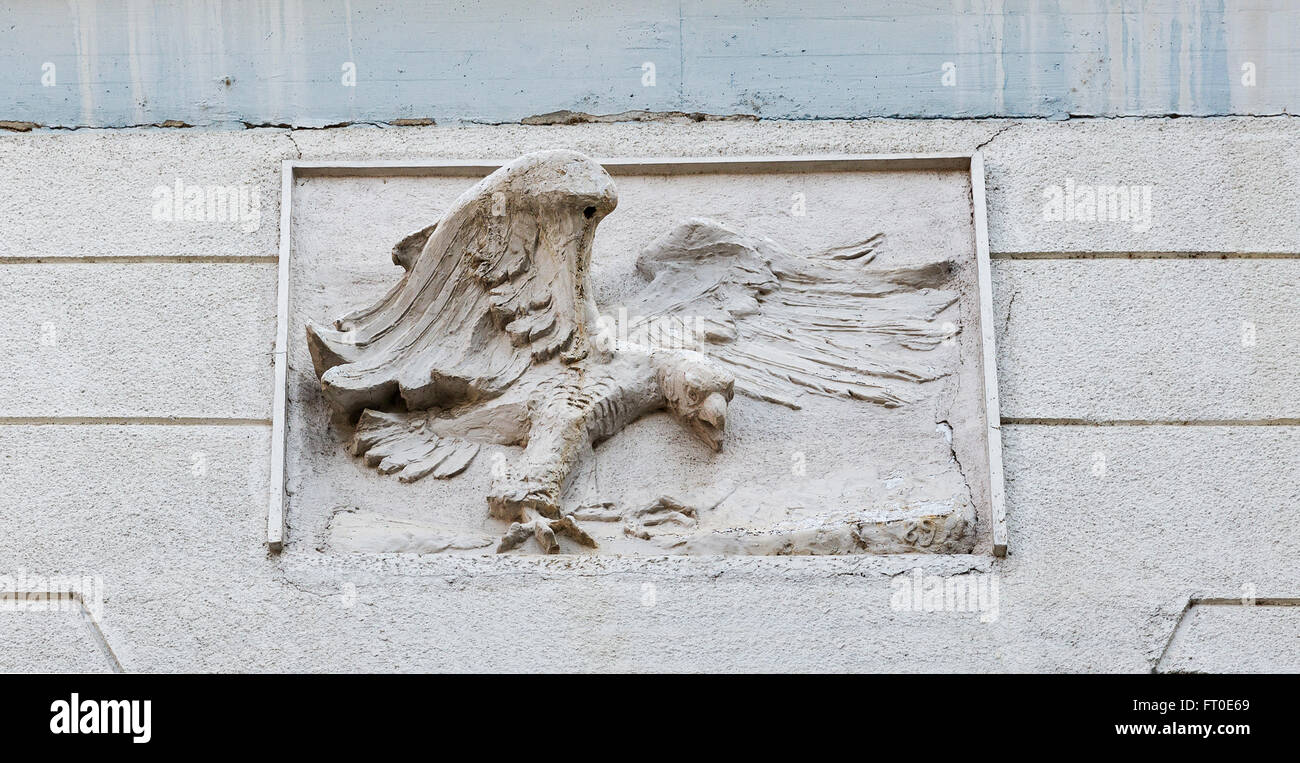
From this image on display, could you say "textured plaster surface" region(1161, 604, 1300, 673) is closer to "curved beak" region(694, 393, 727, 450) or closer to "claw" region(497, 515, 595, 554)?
"curved beak" region(694, 393, 727, 450)

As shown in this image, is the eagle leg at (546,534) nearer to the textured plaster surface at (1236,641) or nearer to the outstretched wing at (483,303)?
the outstretched wing at (483,303)

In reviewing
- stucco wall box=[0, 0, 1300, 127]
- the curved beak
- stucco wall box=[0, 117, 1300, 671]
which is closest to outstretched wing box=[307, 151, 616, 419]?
stucco wall box=[0, 117, 1300, 671]

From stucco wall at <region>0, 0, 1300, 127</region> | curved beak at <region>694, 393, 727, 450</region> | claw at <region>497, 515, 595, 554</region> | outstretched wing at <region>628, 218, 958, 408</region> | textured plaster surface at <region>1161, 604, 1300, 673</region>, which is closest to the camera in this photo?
textured plaster surface at <region>1161, 604, 1300, 673</region>

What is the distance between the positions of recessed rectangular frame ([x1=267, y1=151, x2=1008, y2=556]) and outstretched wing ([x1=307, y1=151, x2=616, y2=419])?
0.15 meters

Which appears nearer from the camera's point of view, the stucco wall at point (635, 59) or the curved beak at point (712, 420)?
the curved beak at point (712, 420)

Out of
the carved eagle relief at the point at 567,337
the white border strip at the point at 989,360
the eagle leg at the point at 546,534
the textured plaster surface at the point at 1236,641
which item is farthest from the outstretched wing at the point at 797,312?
the textured plaster surface at the point at 1236,641

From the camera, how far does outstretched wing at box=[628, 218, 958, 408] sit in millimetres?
4500

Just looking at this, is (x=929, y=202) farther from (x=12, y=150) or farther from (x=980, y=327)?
(x=12, y=150)

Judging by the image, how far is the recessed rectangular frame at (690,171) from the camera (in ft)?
14.5

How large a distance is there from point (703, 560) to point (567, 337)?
65 cm

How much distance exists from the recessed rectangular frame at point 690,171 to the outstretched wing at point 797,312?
0.12 m

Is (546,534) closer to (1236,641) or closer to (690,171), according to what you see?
(690,171)

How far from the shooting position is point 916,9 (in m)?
5.02

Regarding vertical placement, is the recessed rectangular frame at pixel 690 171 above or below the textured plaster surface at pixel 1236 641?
above
